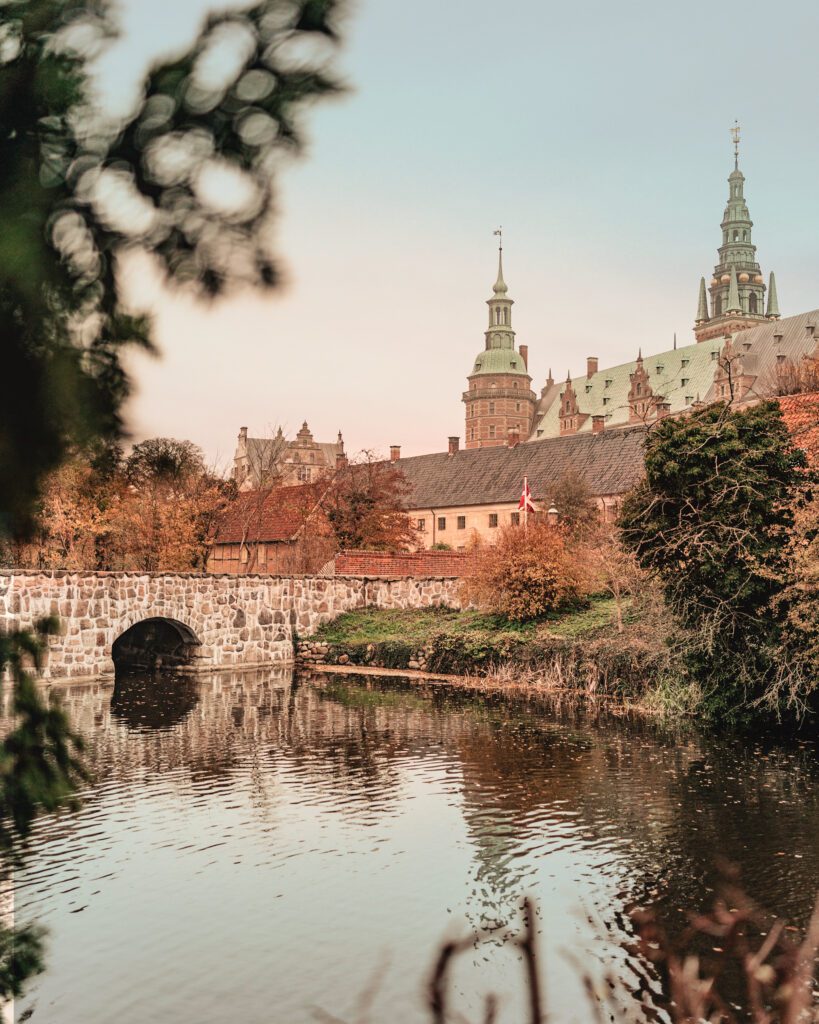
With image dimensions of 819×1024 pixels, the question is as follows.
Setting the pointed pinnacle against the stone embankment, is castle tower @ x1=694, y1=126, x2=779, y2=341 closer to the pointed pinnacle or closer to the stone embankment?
the pointed pinnacle

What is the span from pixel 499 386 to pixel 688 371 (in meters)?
33.3

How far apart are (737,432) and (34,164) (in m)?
16.2

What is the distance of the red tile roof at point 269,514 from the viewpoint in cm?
4331

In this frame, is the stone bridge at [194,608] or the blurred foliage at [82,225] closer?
the blurred foliage at [82,225]

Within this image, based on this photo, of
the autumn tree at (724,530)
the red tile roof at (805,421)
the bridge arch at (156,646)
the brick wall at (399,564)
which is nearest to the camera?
the autumn tree at (724,530)

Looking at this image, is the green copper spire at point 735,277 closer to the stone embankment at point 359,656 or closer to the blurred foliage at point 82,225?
the stone embankment at point 359,656

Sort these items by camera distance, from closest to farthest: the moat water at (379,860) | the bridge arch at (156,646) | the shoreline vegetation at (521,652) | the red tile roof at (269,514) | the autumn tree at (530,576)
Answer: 1. the moat water at (379,860)
2. the shoreline vegetation at (521,652)
3. the autumn tree at (530,576)
4. the bridge arch at (156,646)
5. the red tile roof at (269,514)

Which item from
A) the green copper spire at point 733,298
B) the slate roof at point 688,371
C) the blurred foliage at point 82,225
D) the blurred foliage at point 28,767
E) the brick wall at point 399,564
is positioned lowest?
the blurred foliage at point 28,767

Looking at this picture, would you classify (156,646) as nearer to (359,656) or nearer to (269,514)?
(359,656)

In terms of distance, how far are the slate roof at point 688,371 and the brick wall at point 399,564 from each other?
113 ft

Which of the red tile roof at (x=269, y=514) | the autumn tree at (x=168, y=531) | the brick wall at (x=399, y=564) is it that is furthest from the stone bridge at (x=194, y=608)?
the red tile roof at (x=269, y=514)

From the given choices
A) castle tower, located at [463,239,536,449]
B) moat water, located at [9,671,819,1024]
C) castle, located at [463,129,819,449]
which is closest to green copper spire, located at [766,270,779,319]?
castle, located at [463,129,819,449]

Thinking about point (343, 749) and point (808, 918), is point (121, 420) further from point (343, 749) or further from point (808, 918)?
point (343, 749)

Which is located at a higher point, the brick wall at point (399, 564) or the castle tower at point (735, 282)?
the castle tower at point (735, 282)
